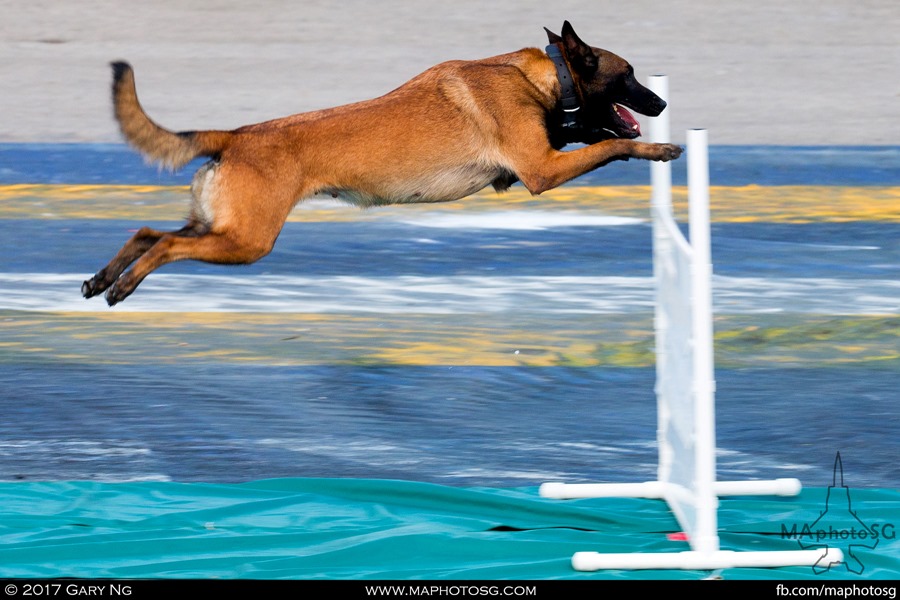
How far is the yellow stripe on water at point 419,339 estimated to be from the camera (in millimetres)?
8586

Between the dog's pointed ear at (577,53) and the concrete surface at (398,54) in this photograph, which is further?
the concrete surface at (398,54)

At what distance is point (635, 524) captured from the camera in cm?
638

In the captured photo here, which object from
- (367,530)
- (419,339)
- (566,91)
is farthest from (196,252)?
(419,339)

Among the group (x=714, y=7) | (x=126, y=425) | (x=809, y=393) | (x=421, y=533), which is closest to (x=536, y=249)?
(x=809, y=393)

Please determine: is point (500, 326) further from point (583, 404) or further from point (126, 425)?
point (126, 425)

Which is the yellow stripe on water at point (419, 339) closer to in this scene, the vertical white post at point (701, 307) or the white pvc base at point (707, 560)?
the white pvc base at point (707, 560)

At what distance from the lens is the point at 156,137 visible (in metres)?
6.70

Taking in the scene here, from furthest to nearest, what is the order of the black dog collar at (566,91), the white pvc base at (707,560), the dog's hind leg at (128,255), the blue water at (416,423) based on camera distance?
the blue water at (416,423)
the black dog collar at (566,91)
the dog's hind leg at (128,255)
the white pvc base at (707,560)

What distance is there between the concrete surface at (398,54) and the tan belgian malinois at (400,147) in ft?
21.2

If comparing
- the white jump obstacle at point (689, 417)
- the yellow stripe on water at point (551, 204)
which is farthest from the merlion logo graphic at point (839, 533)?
the yellow stripe on water at point (551, 204)

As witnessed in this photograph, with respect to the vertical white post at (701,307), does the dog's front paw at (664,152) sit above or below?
above

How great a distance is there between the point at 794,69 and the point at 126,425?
993 centimetres

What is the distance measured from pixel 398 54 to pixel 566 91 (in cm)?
927

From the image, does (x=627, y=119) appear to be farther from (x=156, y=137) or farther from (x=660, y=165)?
(x=156, y=137)
